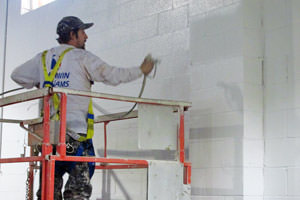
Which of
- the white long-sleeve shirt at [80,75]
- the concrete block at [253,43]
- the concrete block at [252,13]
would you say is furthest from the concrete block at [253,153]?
the white long-sleeve shirt at [80,75]

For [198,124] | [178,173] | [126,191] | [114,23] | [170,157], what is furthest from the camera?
[114,23]

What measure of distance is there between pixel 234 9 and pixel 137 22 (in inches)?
56.4

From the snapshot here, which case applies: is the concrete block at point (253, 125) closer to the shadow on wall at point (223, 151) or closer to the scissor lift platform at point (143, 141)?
the shadow on wall at point (223, 151)

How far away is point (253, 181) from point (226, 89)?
32.1 inches

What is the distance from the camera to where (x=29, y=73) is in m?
4.47

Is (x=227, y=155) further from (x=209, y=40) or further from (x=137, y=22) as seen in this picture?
(x=137, y=22)

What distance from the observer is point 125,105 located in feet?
19.2

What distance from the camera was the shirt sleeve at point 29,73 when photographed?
4.44 meters

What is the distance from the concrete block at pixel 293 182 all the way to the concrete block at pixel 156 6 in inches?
83.0

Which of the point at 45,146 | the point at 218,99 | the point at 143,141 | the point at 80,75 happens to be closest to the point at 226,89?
the point at 218,99

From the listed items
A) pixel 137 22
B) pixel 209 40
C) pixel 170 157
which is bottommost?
pixel 170 157

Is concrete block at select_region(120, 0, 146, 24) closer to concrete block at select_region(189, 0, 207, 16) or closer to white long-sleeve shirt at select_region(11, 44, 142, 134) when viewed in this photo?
concrete block at select_region(189, 0, 207, 16)

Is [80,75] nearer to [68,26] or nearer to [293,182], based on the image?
[68,26]

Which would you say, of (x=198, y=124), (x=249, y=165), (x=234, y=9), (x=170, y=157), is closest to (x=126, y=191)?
(x=170, y=157)
